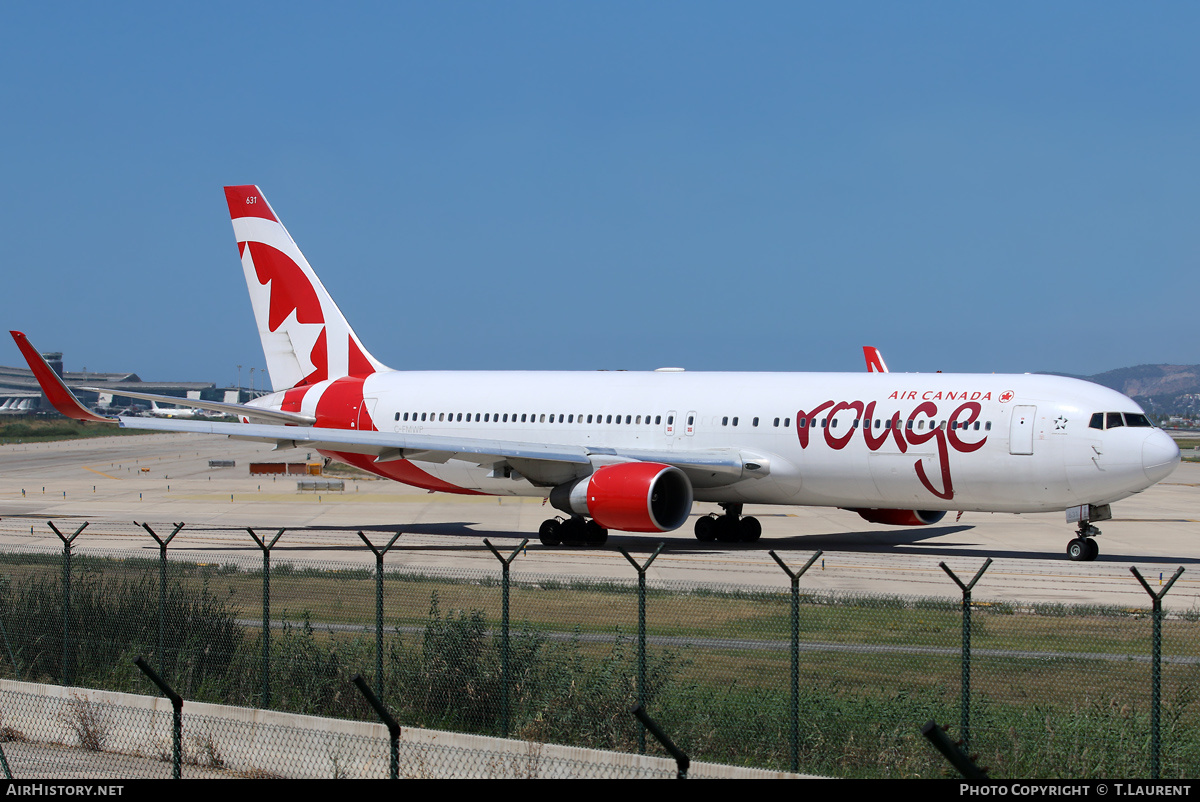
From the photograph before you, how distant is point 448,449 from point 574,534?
11.5 ft

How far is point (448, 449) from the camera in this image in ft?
91.1

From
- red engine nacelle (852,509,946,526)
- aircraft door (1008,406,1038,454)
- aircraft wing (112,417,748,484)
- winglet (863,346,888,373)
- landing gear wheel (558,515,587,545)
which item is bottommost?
landing gear wheel (558,515,587,545)

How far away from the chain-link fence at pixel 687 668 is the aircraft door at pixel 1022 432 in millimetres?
7271

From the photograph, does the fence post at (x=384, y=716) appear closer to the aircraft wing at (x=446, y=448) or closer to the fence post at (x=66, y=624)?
the fence post at (x=66, y=624)

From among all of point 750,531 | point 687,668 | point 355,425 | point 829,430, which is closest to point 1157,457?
point 829,430

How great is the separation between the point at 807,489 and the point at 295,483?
3013cm

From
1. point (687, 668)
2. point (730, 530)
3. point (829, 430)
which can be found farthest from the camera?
point (730, 530)

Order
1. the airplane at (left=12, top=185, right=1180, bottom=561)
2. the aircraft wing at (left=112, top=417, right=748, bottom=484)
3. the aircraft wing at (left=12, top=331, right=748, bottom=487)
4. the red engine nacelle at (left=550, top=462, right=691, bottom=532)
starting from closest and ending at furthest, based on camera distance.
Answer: the airplane at (left=12, top=185, right=1180, bottom=561) < the red engine nacelle at (left=550, top=462, right=691, bottom=532) < the aircraft wing at (left=12, top=331, right=748, bottom=487) < the aircraft wing at (left=112, top=417, right=748, bottom=484)

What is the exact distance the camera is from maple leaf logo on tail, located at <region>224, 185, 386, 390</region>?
Result: 113 ft

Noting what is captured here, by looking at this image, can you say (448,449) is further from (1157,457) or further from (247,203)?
(1157,457)

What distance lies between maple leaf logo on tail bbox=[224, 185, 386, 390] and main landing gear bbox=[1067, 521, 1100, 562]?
1913cm

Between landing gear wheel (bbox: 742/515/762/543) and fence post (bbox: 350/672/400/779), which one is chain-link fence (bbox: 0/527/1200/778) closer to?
fence post (bbox: 350/672/400/779)

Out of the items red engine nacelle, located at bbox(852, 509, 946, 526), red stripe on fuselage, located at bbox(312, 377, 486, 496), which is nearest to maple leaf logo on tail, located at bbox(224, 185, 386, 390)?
red stripe on fuselage, located at bbox(312, 377, 486, 496)
